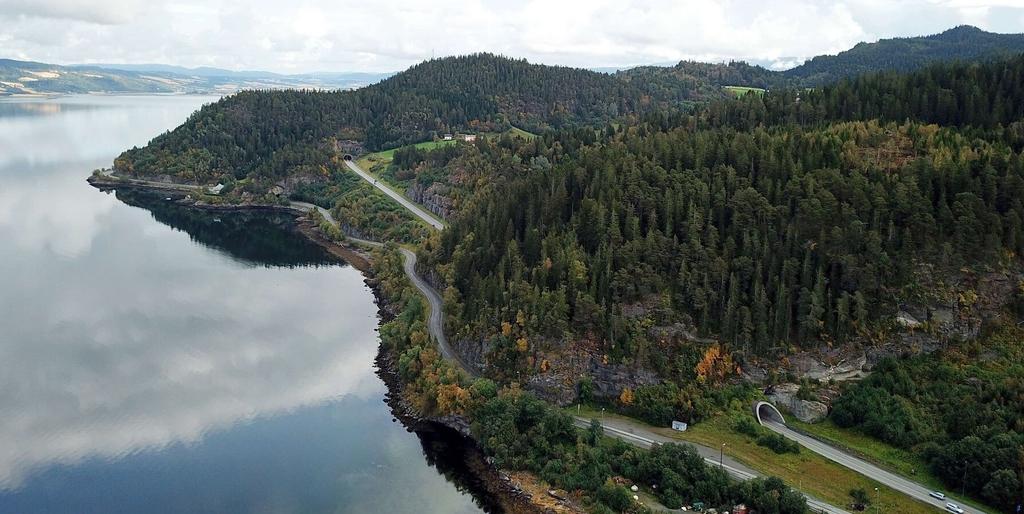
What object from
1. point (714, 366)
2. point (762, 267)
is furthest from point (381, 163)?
point (714, 366)

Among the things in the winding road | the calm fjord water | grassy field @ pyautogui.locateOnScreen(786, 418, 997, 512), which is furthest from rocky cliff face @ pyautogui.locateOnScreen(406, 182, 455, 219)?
grassy field @ pyautogui.locateOnScreen(786, 418, 997, 512)

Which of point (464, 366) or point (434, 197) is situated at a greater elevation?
point (434, 197)

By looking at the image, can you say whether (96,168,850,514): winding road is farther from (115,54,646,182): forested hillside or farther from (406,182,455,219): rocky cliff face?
(115,54,646,182): forested hillside

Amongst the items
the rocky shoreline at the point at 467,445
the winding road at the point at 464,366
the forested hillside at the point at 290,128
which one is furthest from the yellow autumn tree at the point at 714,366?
the forested hillside at the point at 290,128

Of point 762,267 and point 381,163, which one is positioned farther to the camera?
point 381,163

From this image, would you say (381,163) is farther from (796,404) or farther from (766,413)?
(796,404)

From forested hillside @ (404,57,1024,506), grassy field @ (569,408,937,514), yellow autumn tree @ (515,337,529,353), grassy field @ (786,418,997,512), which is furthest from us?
yellow autumn tree @ (515,337,529,353)
